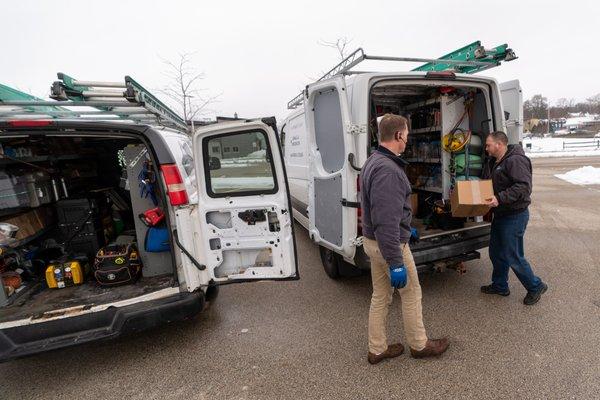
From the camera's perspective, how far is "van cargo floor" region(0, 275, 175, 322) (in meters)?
2.86

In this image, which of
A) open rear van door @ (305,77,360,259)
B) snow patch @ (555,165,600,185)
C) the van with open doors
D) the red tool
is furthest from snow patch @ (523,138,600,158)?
the red tool

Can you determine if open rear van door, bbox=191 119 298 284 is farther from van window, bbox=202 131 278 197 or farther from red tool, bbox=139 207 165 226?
red tool, bbox=139 207 165 226

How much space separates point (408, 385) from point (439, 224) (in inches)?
94.2

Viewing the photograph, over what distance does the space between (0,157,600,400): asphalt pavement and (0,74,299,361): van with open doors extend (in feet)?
1.56

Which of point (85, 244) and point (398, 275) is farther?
point (85, 244)

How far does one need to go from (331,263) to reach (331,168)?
1.37 metres

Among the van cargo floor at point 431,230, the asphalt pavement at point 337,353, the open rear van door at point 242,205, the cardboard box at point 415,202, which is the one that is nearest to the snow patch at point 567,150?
the cardboard box at point 415,202

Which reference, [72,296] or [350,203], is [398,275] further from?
[72,296]

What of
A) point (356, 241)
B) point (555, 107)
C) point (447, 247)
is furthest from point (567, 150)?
point (555, 107)

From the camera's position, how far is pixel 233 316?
3.58 metres

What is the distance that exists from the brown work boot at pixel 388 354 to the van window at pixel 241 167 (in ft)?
5.21

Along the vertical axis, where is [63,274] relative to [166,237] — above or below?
below

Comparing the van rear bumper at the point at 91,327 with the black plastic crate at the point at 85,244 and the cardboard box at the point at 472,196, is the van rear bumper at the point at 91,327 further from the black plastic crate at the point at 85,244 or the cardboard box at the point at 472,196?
the cardboard box at the point at 472,196

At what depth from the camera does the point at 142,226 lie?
3.40 meters
